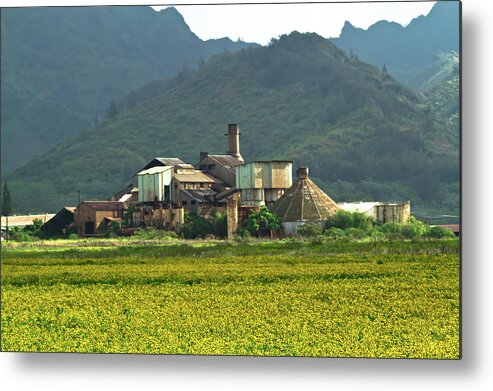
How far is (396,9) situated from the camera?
13.9 metres

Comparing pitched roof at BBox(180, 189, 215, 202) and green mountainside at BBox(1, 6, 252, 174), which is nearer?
pitched roof at BBox(180, 189, 215, 202)

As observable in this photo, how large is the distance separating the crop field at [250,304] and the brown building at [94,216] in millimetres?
4764

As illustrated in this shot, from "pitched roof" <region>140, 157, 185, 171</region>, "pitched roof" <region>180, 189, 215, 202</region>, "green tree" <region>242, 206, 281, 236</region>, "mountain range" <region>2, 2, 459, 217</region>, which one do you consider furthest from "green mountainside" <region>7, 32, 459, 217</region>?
"green tree" <region>242, 206, 281, 236</region>

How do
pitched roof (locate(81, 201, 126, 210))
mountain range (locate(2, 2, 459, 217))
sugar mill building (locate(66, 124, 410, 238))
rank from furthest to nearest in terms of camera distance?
pitched roof (locate(81, 201, 126, 210)) → sugar mill building (locate(66, 124, 410, 238)) → mountain range (locate(2, 2, 459, 217))

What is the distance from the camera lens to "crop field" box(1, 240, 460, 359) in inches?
502

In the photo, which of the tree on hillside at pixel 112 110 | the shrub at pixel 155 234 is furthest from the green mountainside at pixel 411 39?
the tree on hillside at pixel 112 110

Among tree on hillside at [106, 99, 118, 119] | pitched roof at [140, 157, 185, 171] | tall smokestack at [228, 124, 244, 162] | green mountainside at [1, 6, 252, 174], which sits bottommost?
pitched roof at [140, 157, 185, 171]

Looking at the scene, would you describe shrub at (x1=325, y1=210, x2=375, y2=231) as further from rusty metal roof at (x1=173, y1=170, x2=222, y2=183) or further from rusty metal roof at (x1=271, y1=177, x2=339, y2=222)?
rusty metal roof at (x1=173, y1=170, x2=222, y2=183)

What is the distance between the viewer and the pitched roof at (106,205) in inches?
1137

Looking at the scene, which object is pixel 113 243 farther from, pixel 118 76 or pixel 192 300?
pixel 118 76

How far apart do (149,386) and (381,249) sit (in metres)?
11.4

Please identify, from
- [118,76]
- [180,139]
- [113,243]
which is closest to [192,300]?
[113,243]

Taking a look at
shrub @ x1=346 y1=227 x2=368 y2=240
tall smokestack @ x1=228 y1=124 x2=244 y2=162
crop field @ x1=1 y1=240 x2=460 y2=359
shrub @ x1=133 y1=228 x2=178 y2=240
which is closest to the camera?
crop field @ x1=1 y1=240 x2=460 y2=359

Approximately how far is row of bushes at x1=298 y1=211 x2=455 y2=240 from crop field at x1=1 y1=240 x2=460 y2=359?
38 cm
